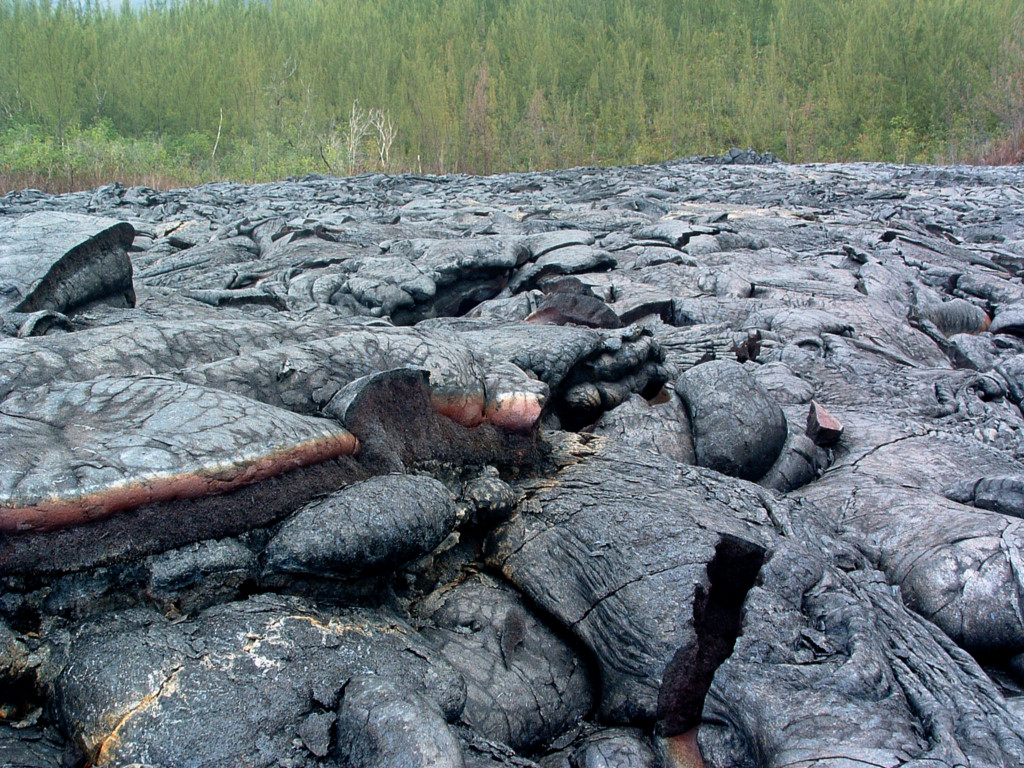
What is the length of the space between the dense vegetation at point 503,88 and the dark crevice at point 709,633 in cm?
1491

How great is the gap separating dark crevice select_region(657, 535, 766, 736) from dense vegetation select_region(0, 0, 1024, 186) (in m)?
14.9

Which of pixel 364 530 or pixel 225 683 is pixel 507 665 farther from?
pixel 225 683

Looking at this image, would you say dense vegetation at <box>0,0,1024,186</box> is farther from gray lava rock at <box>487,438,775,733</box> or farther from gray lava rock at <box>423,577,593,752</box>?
gray lava rock at <box>423,577,593,752</box>

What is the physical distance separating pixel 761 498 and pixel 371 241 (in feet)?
19.6

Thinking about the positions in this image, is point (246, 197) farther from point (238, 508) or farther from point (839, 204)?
point (238, 508)

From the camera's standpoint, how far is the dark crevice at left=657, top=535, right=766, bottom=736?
2420 mm

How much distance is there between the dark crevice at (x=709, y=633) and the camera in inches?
95.3

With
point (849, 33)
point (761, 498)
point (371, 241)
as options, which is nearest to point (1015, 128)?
point (849, 33)

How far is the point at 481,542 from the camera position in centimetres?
297

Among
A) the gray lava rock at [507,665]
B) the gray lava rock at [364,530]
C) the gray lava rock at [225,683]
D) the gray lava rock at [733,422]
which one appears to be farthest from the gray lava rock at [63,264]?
the gray lava rock at [733,422]

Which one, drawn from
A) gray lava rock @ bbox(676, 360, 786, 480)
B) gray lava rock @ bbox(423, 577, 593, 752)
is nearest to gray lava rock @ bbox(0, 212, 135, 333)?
gray lava rock @ bbox(423, 577, 593, 752)

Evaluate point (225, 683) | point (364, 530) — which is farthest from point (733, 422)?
point (225, 683)

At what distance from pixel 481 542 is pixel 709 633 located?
34.2 inches

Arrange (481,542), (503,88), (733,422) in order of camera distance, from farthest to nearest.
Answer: (503,88) → (733,422) → (481,542)
